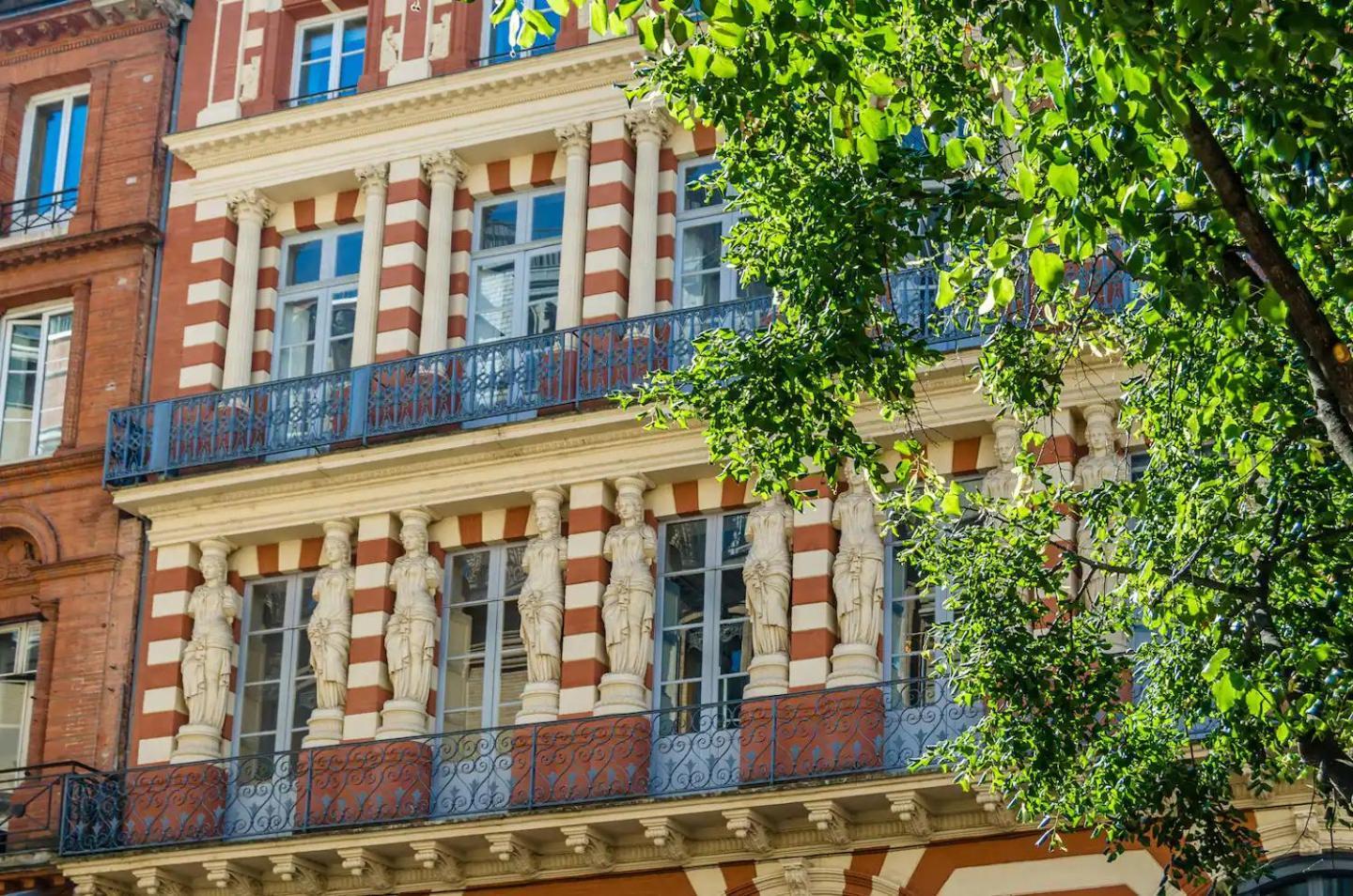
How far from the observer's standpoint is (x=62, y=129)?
97.5ft

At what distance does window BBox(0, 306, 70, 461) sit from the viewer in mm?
28172

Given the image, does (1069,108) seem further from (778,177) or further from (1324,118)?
(778,177)

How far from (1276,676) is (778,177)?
4.00 meters

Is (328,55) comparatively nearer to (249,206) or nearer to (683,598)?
(249,206)

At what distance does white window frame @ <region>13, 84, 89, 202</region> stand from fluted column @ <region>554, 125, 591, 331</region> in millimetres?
6528

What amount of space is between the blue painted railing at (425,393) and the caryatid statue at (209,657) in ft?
3.88

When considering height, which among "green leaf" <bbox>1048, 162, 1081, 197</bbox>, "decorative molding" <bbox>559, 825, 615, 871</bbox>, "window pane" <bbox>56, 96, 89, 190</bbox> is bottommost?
"decorative molding" <bbox>559, 825, 615, 871</bbox>

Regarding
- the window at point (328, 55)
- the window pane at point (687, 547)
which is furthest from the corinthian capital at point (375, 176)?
the window pane at point (687, 547)

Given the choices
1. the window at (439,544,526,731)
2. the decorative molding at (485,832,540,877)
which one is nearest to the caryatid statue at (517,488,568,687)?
the window at (439,544,526,731)

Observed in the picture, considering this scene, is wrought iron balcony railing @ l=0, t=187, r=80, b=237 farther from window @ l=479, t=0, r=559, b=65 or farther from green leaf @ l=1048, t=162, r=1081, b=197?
green leaf @ l=1048, t=162, r=1081, b=197

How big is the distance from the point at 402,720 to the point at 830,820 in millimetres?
4645

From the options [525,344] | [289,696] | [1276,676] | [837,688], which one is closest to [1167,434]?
[1276,676]

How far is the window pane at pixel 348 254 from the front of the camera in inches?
1078

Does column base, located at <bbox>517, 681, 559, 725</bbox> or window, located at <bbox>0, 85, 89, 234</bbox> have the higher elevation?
window, located at <bbox>0, 85, 89, 234</bbox>
